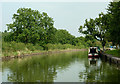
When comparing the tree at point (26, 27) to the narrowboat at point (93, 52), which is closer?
the narrowboat at point (93, 52)

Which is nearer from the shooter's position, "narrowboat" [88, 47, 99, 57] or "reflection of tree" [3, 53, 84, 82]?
"reflection of tree" [3, 53, 84, 82]

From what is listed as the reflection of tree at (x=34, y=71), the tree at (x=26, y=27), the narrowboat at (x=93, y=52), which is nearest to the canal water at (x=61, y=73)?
the reflection of tree at (x=34, y=71)

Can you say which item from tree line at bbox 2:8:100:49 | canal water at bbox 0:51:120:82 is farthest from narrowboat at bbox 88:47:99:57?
tree line at bbox 2:8:100:49

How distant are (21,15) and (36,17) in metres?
5.93

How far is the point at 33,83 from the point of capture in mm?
13258

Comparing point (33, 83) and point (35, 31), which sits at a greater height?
point (35, 31)

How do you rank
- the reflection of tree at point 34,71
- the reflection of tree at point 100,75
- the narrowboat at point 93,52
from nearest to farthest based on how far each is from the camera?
1. the reflection of tree at point 100,75
2. the reflection of tree at point 34,71
3. the narrowboat at point 93,52

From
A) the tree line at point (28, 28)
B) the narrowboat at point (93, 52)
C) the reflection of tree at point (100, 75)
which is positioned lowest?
the reflection of tree at point (100, 75)

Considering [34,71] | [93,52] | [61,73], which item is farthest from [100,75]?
[93,52]

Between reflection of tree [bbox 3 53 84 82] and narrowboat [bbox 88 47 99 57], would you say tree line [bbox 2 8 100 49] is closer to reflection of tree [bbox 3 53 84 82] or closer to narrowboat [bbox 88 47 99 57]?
narrowboat [bbox 88 47 99 57]

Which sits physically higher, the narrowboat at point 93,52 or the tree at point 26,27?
the tree at point 26,27

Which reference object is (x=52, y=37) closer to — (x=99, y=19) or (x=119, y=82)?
(x=99, y=19)

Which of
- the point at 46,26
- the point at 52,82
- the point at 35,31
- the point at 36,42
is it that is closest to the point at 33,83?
the point at 52,82

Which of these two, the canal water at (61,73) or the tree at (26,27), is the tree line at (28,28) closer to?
the tree at (26,27)
